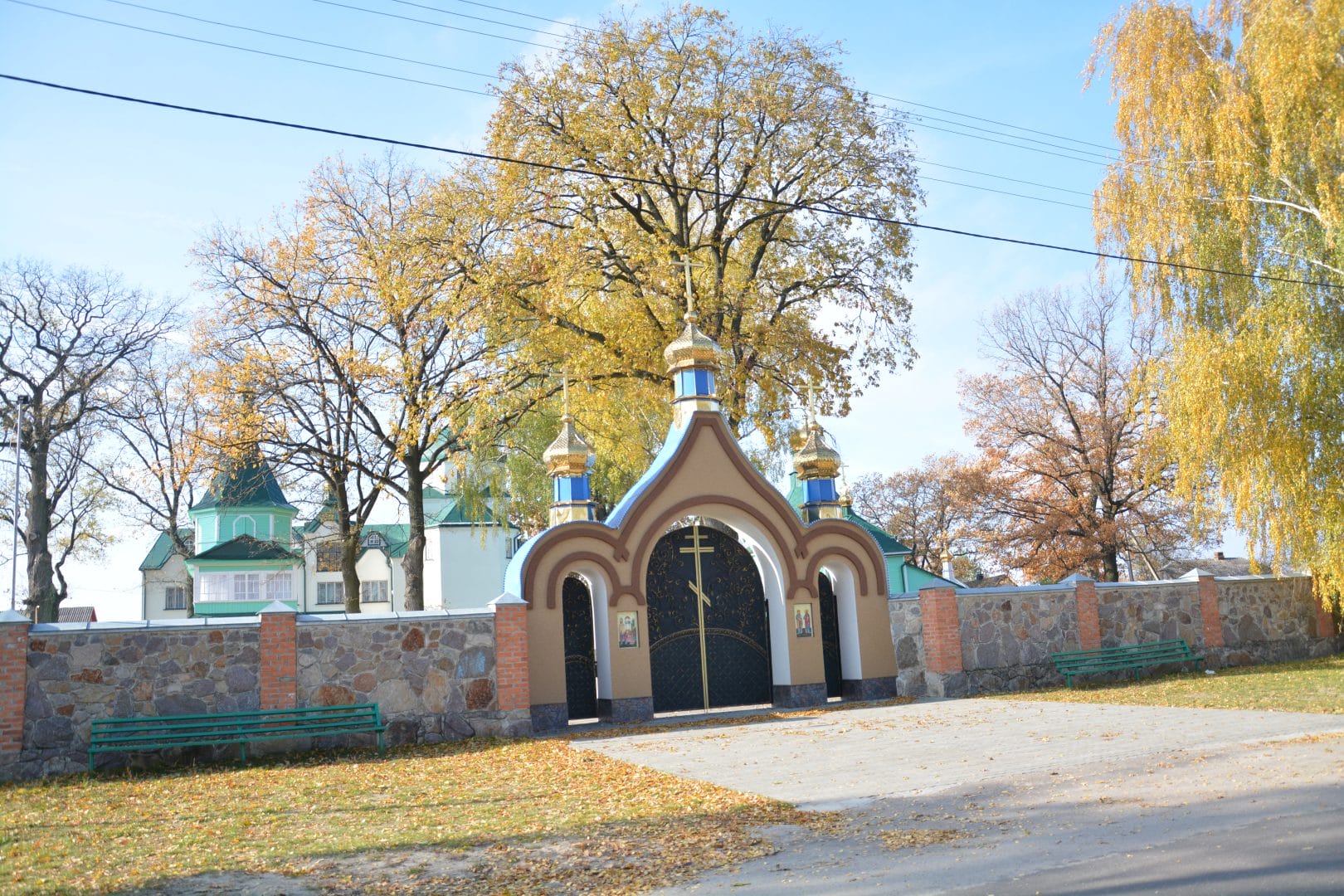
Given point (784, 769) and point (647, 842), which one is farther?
point (784, 769)

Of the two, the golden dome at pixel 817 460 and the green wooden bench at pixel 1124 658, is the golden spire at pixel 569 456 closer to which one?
the golden dome at pixel 817 460

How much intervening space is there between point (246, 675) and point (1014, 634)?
11.9 metres

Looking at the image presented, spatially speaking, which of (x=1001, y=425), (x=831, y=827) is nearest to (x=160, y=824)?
(x=831, y=827)

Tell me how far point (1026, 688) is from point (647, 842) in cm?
1232

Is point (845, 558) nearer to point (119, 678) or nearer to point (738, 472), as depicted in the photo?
point (738, 472)

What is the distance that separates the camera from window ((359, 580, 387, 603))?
52.8 meters

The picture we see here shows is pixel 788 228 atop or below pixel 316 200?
below

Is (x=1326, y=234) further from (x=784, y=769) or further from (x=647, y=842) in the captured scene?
(x=647, y=842)

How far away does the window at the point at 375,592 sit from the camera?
5275 cm

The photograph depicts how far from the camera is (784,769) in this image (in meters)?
10.6

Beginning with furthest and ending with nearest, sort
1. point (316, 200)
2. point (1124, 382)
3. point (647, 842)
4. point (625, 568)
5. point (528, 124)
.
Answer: point (1124, 382) < point (316, 200) < point (528, 124) < point (625, 568) < point (647, 842)

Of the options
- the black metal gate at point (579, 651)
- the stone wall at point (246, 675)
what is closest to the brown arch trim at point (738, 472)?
the black metal gate at point (579, 651)

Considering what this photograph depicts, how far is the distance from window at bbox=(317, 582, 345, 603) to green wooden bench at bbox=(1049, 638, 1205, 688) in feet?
130

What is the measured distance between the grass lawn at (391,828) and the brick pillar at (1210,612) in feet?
44.0
